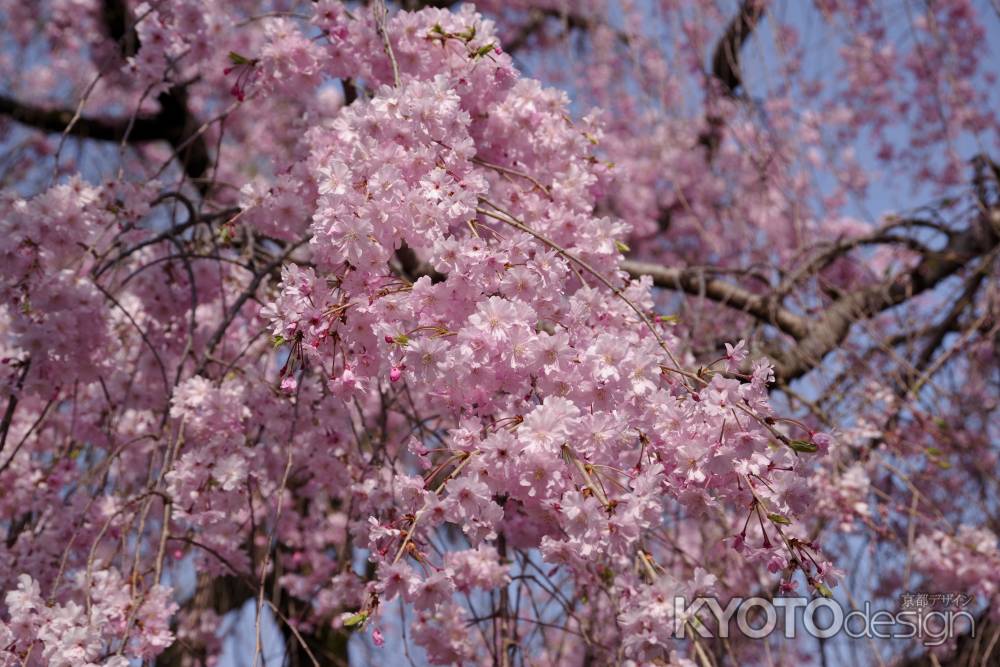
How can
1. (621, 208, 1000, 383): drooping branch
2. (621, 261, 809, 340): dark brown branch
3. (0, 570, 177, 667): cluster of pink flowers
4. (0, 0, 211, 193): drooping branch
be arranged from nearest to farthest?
(0, 570, 177, 667): cluster of pink flowers
(621, 208, 1000, 383): drooping branch
(621, 261, 809, 340): dark brown branch
(0, 0, 211, 193): drooping branch

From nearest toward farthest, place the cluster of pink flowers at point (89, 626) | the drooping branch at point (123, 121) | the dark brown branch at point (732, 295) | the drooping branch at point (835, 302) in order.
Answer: the cluster of pink flowers at point (89, 626) < the drooping branch at point (835, 302) < the dark brown branch at point (732, 295) < the drooping branch at point (123, 121)

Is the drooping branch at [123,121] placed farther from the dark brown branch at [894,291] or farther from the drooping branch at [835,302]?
the dark brown branch at [894,291]

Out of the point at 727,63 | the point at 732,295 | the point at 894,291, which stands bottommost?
the point at 732,295

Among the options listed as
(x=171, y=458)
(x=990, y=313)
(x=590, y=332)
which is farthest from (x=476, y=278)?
(x=990, y=313)

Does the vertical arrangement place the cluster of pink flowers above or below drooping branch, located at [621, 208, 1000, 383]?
below

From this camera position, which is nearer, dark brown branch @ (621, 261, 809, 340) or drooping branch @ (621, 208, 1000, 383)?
drooping branch @ (621, 208, 1000, 383)

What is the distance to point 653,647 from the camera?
Result: 4.66ft

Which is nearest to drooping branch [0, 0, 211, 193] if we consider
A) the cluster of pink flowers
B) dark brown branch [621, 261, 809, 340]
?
dark brown branch [621, 261, 809, 340]

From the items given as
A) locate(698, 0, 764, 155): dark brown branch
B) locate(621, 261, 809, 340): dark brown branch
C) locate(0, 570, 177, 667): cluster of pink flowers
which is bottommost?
locate(0, 570, 177, 667): cluster of pink flowers

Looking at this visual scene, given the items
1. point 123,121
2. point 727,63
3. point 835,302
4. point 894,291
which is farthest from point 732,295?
point 123,121

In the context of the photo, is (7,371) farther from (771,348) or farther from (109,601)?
(771,348)

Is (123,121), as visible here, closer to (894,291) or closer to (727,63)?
(727,63)

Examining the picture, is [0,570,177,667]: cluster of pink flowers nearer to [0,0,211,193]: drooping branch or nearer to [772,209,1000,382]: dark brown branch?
[772,209,1000,382]: dark brown branch

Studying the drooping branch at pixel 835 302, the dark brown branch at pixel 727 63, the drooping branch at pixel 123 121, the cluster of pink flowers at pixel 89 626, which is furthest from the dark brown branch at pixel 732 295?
the drooping branch at pixel 123 121
